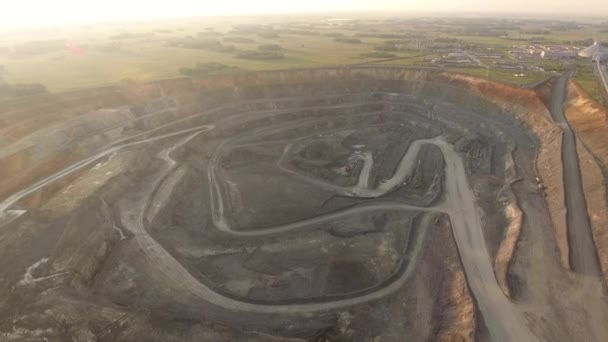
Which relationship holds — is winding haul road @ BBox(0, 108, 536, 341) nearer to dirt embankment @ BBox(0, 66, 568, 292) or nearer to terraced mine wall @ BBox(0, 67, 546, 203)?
dirt embankment @ BBox(0, 66, 568, 292)

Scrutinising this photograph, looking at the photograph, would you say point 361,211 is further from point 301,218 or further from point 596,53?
point 596,53

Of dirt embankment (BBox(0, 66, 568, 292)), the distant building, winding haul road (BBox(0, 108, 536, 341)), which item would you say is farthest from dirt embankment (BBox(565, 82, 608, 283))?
the distant building

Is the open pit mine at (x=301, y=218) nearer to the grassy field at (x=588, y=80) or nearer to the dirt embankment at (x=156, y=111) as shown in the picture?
the dirt embankment at (x=156, y=111)

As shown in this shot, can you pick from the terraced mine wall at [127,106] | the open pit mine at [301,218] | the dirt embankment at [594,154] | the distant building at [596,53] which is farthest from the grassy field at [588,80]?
the terraced mine wall at [127,106]

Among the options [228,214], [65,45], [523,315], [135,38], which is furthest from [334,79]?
[135,38]

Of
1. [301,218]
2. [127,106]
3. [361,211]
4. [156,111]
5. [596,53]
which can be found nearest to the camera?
[301,218]

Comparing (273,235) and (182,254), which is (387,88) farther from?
(182,254)

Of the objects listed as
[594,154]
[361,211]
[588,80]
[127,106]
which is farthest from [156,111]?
[588,80]
